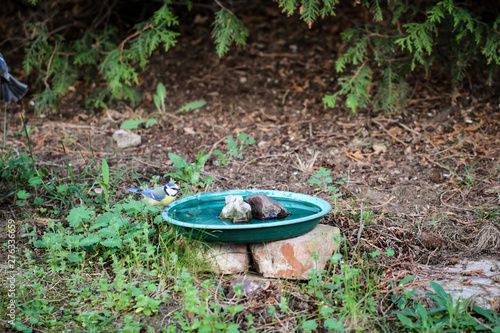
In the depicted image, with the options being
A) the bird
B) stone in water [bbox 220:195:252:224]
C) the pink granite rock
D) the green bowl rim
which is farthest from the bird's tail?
the pink granite rock

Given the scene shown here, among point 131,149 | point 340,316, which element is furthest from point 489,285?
point 131,149

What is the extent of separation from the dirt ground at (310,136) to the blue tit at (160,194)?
1.99 ft

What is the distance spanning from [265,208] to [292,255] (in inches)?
11.4

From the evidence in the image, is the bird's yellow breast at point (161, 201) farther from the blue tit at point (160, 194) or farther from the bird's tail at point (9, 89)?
the bird's tail at point (9, 89)

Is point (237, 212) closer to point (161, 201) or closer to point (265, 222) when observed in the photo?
point (265, 222)

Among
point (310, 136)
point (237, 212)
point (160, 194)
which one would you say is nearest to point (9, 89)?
point (160, 194)

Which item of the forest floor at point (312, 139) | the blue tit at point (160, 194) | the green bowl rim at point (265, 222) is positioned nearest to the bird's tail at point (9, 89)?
the forest floor at point (312, 139)

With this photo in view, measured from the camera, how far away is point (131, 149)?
3.93m

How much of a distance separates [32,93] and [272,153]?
115 inches

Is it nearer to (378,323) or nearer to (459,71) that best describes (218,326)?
(378,323)

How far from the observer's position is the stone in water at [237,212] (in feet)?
7.68

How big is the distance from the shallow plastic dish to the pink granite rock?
0.05m

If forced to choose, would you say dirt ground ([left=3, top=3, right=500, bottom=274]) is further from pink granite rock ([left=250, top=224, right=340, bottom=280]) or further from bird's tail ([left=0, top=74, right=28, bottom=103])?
bird's tail ([left=0, top=74, right=28, bottom=103])

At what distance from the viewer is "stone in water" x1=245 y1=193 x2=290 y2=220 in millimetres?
2377
